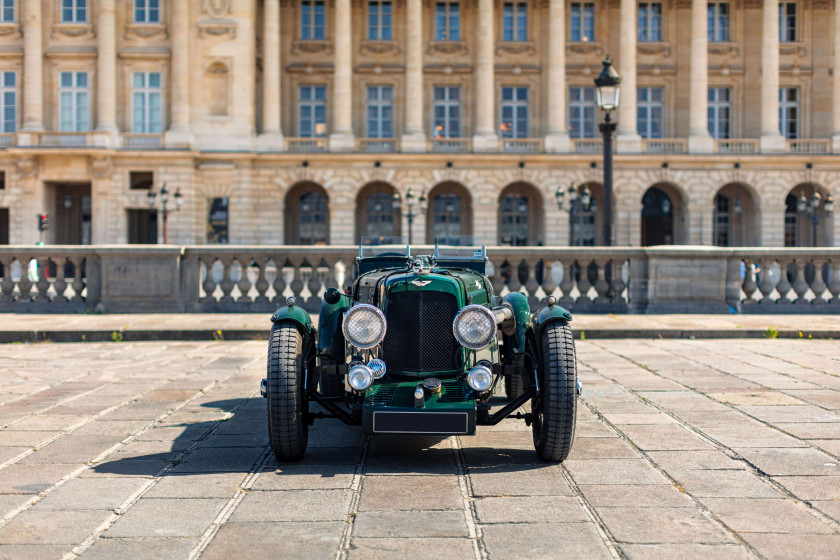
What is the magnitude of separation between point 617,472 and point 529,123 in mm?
48859

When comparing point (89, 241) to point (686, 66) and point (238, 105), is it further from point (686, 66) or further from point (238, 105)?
point (686, 66)

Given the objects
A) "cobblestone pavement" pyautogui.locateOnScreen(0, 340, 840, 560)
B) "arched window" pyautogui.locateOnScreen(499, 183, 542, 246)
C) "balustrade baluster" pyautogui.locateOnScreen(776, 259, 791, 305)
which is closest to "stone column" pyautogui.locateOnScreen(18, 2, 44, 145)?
"arched window" pyautogui.locateOnScreen(499, 183, 542, 246)

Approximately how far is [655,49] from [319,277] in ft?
137

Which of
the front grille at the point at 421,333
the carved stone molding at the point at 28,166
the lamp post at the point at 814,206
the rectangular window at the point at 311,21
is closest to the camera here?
the front grille at the point at 421,333

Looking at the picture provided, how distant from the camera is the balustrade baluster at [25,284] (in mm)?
17156

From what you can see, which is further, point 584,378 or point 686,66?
point 686,66

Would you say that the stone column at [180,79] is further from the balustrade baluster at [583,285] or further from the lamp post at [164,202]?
the balustrade baluster at [583,285]

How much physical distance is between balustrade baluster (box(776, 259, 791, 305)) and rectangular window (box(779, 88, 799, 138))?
3934 cm

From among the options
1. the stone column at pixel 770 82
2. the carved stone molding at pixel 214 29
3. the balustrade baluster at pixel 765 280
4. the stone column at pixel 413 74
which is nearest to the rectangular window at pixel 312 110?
the stone column at pixel 413 74

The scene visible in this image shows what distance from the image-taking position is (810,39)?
53.8 metres

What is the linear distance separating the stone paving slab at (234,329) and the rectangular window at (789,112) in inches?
1645

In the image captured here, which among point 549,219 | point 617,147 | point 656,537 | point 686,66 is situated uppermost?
point 686,66

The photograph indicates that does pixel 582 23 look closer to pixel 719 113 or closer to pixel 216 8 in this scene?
pixel 719 113

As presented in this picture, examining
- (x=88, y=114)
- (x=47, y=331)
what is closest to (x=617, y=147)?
(x=88, y=114)
